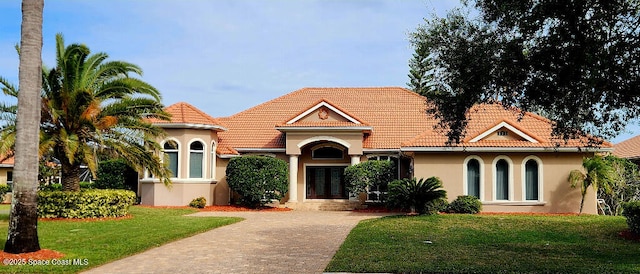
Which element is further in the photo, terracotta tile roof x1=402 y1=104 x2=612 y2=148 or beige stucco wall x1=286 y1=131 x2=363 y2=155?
beige stucco wall x1=286 y1=131 x2=363 y2=155

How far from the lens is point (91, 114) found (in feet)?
63.2

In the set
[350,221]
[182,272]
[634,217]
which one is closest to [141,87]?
[350,221]

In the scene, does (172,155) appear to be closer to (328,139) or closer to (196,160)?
(196,160)

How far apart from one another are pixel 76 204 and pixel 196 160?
324 inches

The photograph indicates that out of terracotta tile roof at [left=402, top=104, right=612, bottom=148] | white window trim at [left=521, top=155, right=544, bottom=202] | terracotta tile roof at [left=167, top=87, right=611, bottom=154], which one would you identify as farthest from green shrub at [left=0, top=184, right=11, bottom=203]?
white window trim at [left=521, top=155, right=544, bottom=202]

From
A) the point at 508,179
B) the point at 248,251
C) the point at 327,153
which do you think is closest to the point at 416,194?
the point at 508,179

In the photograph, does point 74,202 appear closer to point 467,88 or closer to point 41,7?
point 41,7

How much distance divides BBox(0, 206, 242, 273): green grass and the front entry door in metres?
8.76

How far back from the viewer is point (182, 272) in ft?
33.7

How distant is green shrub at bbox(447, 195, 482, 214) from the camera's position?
23.3m

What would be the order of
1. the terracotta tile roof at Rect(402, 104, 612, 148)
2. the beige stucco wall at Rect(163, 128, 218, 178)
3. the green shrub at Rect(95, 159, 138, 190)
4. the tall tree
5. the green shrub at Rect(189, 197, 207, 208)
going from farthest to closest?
the green shrub at Rect(95, 159, 138, 190), the beige stucco wall at Rect(163, 128, 218, 178), the green shrub at Rect(189, 197, 207, 208), the terracotta tile roof at Rect(402, 104, 612, 148), the tall tree

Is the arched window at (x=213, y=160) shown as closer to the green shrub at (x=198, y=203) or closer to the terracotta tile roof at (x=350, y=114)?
the terracotta tile roof at (x=350, y=114)

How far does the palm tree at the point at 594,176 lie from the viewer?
22.6 m

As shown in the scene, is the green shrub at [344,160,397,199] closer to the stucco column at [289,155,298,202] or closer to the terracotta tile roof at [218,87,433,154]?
the terracotta tile roof at [218,87,433,154]
